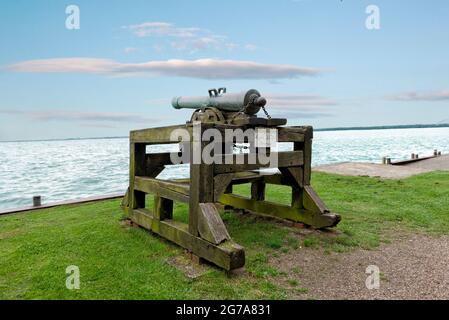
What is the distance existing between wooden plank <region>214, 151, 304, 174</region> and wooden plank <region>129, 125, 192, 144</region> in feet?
2.31

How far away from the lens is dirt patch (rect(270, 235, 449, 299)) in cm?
399

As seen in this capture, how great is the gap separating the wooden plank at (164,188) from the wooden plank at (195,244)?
425mm

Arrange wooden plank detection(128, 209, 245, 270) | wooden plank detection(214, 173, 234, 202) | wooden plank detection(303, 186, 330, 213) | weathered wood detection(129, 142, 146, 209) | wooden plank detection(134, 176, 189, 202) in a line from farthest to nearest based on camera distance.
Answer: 1. weathered wood detection(129, 142, 146, 209)
2. wooden plank detection(303, 186, 330, 213)
3. wooden plank detection(134, 176, 189, 202)
4. wooden plank detection(214, 173, 234, 202)
5. wooden plank detection(128, 209, 245, 270)

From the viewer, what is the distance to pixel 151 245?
18.2ft

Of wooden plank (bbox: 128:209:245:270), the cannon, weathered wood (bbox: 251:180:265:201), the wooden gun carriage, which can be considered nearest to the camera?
wooden plank (bbox: 128:209:245:270)

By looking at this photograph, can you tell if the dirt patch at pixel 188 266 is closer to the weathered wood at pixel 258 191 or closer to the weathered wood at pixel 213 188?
the weathered wood at pixel 213 188

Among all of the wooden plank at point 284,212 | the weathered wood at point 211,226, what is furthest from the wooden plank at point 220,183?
the wooden plank at point 284,212

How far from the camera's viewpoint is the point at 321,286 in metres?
4.15

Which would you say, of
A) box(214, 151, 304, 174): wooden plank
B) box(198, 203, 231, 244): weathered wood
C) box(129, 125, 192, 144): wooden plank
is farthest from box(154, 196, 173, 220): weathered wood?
box(214, 151, 304, 174): wooden plank

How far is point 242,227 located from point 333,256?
1785 mm

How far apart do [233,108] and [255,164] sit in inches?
35.8

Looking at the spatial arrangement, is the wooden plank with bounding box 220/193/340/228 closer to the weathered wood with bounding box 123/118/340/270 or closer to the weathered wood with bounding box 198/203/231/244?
the weathered wood with bounding box 123/118/340/270
